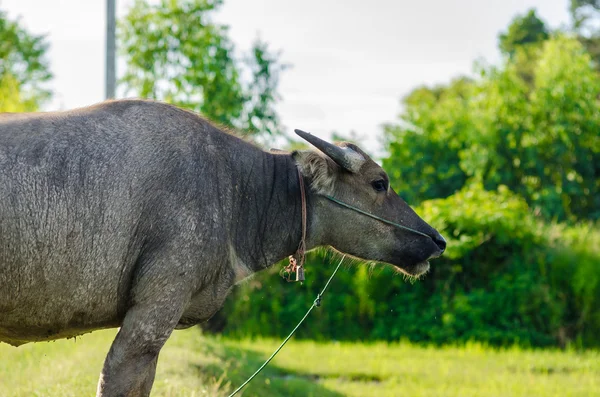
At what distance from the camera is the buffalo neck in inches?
274

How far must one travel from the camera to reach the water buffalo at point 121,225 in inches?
231

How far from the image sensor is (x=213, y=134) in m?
6.86

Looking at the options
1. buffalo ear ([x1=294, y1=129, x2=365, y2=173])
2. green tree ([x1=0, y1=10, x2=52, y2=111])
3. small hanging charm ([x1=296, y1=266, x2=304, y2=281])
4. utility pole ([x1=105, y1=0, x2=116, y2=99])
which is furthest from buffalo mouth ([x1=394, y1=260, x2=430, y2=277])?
green tree ([x1=0, y1=10, x2=52, y2=111])

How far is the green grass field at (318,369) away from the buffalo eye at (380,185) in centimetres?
272

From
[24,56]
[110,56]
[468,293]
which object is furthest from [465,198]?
[24,56]

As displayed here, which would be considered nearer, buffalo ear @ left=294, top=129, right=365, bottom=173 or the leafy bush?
buffalo ear @ left=294, top=129, right=365, bottom=173

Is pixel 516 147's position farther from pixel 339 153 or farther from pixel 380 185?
pixel 339 153

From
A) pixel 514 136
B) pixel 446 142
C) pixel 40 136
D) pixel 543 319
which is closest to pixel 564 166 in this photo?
pixel 514 136

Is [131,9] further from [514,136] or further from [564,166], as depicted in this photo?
[564,166]

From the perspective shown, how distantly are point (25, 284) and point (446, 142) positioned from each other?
22331mm

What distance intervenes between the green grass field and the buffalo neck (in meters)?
2.12

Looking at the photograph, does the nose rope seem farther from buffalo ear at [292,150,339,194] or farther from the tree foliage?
the tree foliage

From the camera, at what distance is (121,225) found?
20.1 feet

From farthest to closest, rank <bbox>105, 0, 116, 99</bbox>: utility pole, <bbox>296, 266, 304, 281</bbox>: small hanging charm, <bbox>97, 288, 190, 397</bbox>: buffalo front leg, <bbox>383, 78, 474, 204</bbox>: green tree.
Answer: <bbox>383, 78, 474, 204</bbox>: green tree
<bbox>105, 0, 116, 99</bbox>: utility pole
<bbox>296, 266, 304, 281</bbox>: small hanging charm
<bbox>97, 288, 190, 397</bbox>: buffalo front leg
